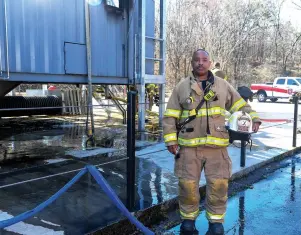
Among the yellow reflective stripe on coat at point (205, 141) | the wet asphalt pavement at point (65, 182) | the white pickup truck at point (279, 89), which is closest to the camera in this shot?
the yellow reflective stripe on coat at point (205, 141)

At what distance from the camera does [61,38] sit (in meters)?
6.70

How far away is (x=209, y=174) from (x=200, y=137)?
0.36 meters

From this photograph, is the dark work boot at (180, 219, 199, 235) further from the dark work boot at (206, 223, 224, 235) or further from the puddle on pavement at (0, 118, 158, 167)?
the puddle on pavement at (0, 118, 158, 167)

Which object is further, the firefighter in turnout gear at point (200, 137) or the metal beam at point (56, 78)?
the metal beam at point (56, 78)

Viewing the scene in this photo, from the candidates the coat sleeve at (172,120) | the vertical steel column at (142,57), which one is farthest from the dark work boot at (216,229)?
the vertical steel column at (142,57)

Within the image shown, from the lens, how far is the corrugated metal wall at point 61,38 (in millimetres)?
5973

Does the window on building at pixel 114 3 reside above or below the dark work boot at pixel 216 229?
above

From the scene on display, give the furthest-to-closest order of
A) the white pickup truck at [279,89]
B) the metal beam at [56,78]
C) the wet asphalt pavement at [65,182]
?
the white pickup truck at [279,89] → the metal beam at [56,78] → the wet asphalt pavement at [65,182]

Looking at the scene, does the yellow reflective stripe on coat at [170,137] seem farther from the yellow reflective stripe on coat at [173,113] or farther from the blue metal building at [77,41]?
the blue metal building at [77,41]

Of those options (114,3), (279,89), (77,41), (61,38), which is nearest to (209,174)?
(61,38)

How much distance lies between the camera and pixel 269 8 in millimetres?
38781

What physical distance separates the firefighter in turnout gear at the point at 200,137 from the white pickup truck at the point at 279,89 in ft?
74.8

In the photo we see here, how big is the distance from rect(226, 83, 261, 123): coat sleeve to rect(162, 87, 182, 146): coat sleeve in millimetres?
507

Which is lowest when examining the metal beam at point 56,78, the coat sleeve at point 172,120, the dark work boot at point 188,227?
the dark work boot at point 188,227
